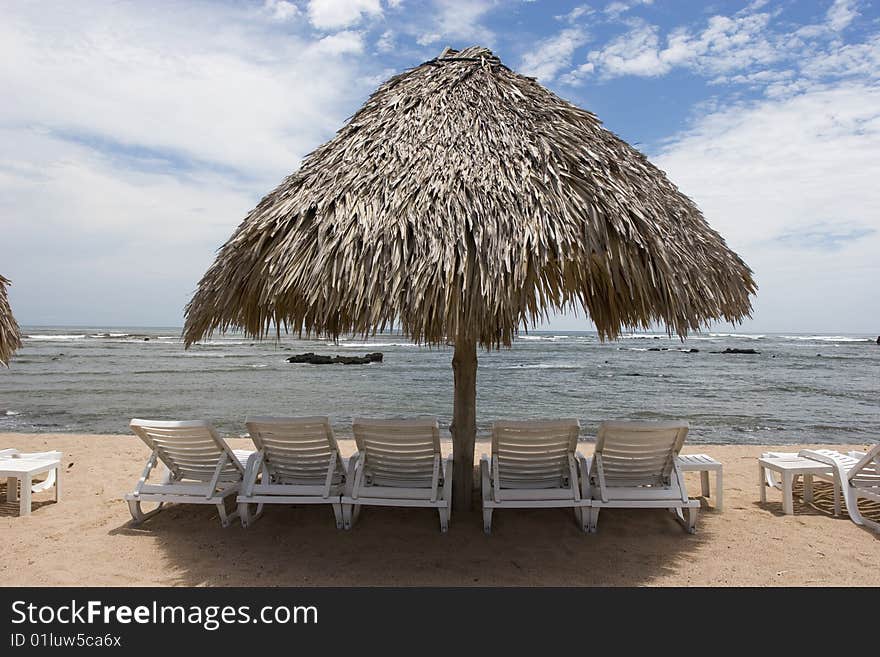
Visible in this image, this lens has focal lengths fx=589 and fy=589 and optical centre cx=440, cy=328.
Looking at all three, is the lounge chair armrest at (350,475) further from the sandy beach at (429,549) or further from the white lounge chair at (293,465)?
the sandy beach at (429,549)

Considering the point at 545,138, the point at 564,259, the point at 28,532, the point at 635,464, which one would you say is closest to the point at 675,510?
the point at 635,464

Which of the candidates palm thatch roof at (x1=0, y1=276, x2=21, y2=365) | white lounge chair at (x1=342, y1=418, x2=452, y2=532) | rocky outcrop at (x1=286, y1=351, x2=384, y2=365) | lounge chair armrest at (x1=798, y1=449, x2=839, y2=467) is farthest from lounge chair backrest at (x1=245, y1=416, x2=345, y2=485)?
rocky outcrop at (x1=286, y1=351, x2=384, y2=365)

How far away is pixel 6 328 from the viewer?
19.3 ft

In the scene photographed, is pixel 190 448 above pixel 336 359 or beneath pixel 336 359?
above

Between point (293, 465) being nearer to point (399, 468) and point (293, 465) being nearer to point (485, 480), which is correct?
point (399, 468)

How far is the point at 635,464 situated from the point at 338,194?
255 cm

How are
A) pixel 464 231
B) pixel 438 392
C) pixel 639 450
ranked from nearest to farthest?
pixel 464 231, pixel 639 450, pixel 438 392

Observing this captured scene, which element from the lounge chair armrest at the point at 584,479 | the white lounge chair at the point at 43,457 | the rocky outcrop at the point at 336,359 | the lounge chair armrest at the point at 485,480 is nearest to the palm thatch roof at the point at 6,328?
the white lounge chair at the point at 43,457

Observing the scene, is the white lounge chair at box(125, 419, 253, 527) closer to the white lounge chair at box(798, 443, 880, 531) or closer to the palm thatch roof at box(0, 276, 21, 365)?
the palm thatch roof at box(0, 276, 21, 365)

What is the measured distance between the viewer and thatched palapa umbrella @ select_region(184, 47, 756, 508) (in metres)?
3.13

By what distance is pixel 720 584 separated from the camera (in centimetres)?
323

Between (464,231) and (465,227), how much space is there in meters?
0.04

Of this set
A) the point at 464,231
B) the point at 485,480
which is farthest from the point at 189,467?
the point at 464,231
